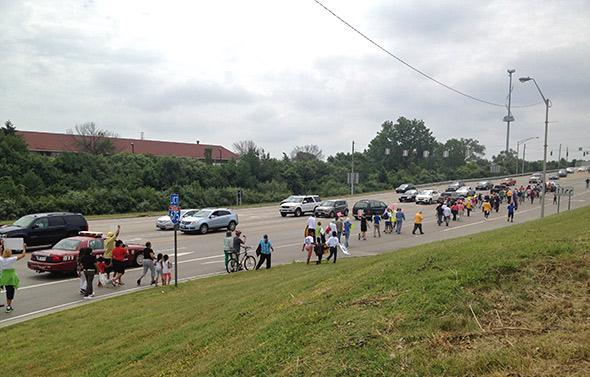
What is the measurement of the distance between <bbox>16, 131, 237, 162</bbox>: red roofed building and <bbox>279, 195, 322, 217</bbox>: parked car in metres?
40.9

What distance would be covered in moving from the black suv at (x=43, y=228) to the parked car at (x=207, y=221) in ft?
22.8

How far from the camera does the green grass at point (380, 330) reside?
16.0ft

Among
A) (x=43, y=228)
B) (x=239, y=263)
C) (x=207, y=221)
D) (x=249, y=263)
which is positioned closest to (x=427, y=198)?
(x=207, y=221)

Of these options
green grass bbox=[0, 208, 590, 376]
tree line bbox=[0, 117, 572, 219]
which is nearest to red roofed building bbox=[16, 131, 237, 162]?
tree line bbox=[0, 117, 572, 219]

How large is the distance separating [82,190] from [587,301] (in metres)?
54.2

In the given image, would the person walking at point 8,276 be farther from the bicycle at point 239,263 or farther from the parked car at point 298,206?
the parked car at point 298,206

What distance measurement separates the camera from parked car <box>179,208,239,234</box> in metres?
29.9

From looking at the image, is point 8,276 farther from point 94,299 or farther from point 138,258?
point 138,258

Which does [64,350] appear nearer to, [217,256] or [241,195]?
[217,256]

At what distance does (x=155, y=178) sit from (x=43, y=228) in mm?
40847

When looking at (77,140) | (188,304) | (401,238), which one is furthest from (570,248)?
(77,140)

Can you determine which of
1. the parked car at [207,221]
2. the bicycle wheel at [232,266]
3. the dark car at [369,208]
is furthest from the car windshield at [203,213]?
the bicycle wheel at [232,266]

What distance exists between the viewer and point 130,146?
85.6 meters

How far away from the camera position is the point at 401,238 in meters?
27.3
